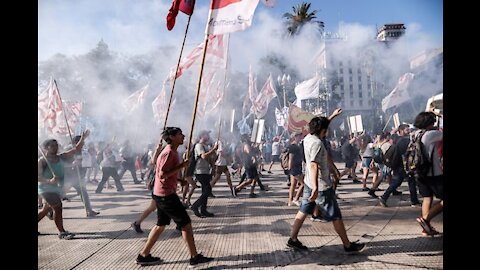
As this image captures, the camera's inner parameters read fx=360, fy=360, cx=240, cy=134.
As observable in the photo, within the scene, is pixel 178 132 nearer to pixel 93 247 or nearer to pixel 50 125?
pixel 93 247

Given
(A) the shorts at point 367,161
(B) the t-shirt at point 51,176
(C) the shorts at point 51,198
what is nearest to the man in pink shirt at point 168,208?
(C) the shorts at point 51,198

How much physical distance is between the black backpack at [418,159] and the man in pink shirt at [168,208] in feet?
9.20

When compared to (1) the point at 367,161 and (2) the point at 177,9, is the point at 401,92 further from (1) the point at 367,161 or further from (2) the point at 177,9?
(2) the point at 177,9

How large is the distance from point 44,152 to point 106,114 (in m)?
15.0

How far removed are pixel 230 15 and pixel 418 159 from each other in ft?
9.70

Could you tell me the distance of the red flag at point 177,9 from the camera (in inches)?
187

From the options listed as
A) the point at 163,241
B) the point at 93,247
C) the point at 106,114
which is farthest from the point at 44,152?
the point at 106,114

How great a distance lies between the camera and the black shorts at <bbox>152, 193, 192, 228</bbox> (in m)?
3.78

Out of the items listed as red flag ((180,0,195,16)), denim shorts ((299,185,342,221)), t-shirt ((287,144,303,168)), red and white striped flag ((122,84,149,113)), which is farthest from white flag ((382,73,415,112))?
red flag ((180,0,195,16))

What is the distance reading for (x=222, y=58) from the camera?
770 centimetres

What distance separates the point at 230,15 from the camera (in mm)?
4375

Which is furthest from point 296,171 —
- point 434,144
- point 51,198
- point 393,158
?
point 51,198

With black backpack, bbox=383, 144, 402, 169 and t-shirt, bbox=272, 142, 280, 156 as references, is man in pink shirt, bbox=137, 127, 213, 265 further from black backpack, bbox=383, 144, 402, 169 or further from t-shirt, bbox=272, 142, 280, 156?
t-shirt, bbox=272, 142, 280, 156

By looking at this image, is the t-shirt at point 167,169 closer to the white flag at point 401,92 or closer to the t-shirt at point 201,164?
the t-shirt at point 201,164
